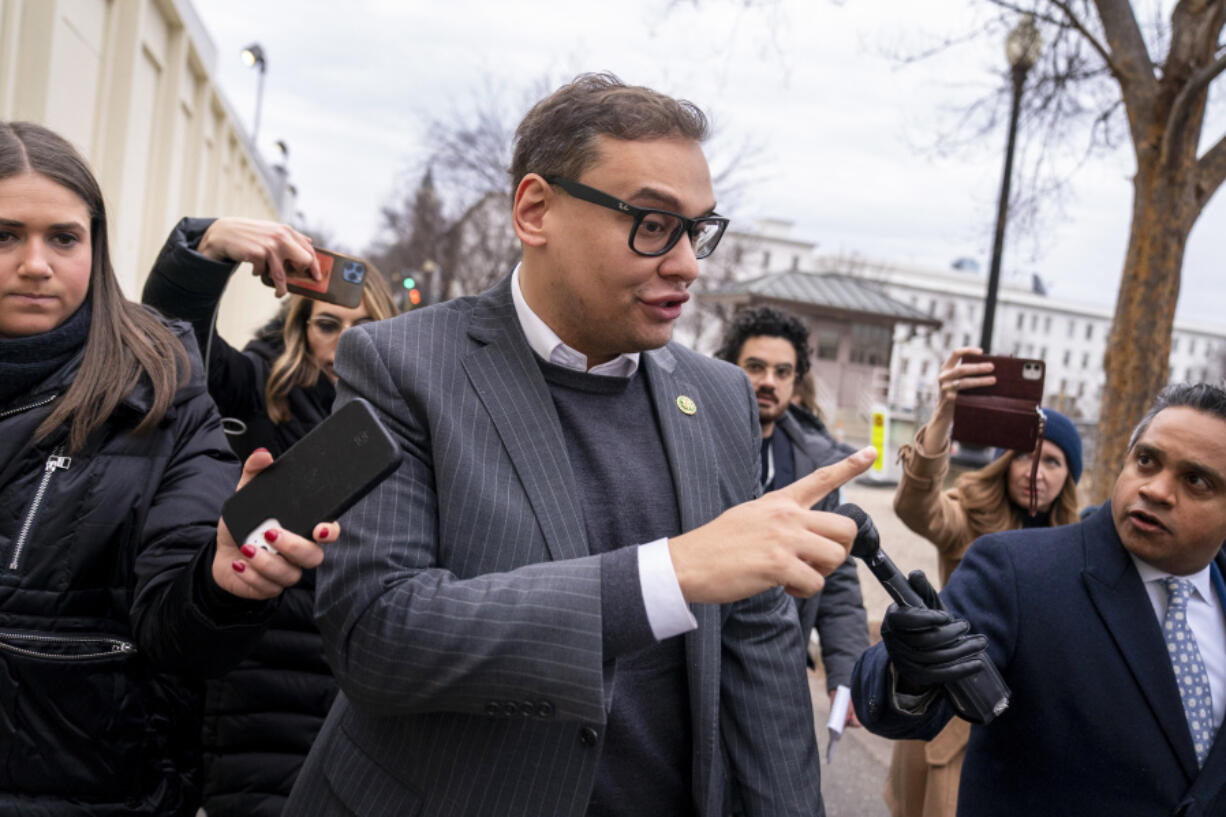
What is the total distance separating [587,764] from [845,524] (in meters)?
0.66

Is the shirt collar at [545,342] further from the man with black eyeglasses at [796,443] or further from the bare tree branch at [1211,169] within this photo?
the bare tree branch at [1211,169]

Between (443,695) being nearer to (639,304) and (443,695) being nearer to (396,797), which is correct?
(396,797)

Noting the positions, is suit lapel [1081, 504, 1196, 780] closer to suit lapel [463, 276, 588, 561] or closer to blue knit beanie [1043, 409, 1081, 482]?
suit lapel [463, 276, 588, 561]

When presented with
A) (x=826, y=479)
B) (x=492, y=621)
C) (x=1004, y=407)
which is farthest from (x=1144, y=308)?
(x=492, y=621)

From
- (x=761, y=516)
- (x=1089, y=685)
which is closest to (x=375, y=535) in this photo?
(x=761, y=516)

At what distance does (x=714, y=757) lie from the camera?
204 cm

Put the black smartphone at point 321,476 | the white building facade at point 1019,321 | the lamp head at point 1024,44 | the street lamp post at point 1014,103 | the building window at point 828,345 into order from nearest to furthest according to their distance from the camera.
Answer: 1. the black smartphone at point 321,476
2. the lamp head at point 1024,44
3. the street lamp post at point 1014,103
4. the building window at point 828,345
5. the white building facade at point 1019,321

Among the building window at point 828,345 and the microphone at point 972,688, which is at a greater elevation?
the building window at point 828,345

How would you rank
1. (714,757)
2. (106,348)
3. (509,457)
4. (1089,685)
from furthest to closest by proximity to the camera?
(1089,685) < (106,348) < (714,757) < (509,457)

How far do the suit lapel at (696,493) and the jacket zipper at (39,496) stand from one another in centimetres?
127

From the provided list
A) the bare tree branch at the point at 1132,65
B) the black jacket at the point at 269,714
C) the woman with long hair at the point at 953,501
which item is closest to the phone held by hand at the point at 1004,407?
the woman with long hair at the point at 953,501

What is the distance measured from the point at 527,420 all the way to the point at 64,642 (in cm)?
106

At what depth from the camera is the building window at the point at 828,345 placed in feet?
136

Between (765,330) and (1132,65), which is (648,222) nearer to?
(765,330)
